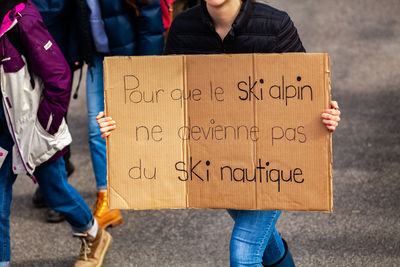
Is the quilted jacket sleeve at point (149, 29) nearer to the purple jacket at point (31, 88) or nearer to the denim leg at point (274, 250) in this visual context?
the purple jacket at point (31, 88)

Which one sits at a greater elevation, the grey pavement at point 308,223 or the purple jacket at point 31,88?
the purple jacket at point 31,88

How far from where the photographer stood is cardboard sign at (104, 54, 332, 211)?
2.71 m

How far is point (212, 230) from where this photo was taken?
14.9 ft

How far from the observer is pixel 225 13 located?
2.91m

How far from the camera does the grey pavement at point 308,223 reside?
4199 millimetres

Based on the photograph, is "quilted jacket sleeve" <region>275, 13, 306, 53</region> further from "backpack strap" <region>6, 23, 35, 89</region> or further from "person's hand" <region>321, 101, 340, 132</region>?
"backpack strap" <region>6, 23, 35, 89</region>

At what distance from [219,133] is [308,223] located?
2.00 meters

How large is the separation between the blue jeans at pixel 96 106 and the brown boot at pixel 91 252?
595 millimetres

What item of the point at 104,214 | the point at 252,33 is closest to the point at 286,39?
the point at 252,33

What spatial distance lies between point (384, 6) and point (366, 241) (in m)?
8.12

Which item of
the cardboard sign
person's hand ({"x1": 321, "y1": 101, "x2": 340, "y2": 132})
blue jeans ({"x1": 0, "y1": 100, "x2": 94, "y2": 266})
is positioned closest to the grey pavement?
blue jeans ({"x1": 0, "y1": 100, "x2": 94, "y2": 266})

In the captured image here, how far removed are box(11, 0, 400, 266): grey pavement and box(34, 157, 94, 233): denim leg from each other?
0.48 meters

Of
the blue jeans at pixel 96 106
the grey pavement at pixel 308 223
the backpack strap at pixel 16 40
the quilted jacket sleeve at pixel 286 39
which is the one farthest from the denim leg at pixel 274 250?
the blue jeans at pixel 96 106

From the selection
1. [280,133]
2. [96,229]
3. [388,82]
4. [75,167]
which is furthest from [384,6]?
[280,133]
